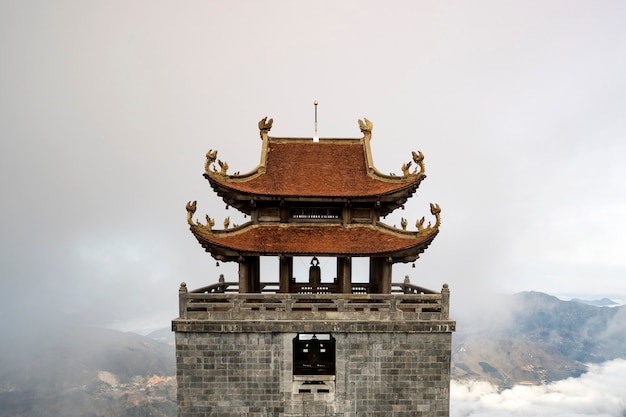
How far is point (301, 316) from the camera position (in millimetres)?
20641

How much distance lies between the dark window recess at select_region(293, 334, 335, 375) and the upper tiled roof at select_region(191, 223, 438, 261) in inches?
259

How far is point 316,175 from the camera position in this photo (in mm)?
24359

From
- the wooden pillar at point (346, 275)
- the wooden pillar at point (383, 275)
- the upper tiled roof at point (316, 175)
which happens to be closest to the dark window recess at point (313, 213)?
the upper tiled roof at point (316, 175)

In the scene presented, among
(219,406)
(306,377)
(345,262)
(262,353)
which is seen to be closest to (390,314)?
(345,262)

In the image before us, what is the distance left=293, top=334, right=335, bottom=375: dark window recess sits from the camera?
25.3m

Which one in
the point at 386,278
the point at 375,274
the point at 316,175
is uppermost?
the point at 316,175

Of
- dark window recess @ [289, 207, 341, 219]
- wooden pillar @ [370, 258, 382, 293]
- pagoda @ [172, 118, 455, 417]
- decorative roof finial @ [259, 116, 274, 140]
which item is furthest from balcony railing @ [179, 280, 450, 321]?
decorative roof finial @ [259, 116, 274, 140]

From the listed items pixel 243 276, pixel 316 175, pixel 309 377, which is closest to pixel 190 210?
pixel 243 276

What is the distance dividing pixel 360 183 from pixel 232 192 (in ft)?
23.2

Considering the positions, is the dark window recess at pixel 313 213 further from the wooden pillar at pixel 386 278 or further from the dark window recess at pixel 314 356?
the dark window recess at pixel 314 356

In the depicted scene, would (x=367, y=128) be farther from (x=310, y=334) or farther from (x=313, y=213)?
(x=310, y=334)

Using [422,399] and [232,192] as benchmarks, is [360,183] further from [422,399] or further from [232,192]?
[422,399]

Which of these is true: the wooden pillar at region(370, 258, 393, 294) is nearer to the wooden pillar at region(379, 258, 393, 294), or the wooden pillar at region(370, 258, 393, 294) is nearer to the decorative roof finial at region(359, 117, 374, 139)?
the wooden pillar at region(379, 258, 393, 294)

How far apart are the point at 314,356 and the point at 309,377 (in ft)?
16.3
